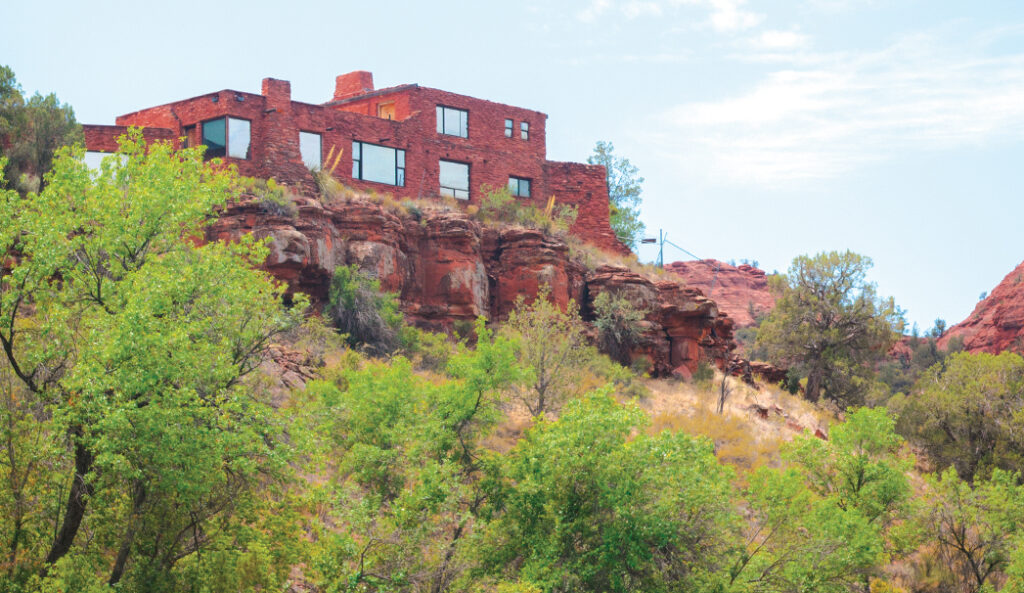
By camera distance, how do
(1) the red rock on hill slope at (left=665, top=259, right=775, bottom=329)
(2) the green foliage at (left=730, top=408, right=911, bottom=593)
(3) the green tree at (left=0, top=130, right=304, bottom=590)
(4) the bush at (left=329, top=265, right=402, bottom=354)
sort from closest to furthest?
1. (3) the green tree at (left=0, top=130, right=304, bottom=590)
2. (2) the green foliage at (left=730, top=408, right=911, bottom=593)
3. (4) the bush at (left=329, top=265, right=402, bottom=354)
4. (1) the red rock on hill slope at (left=665, top=259, right=775, bottom=329)

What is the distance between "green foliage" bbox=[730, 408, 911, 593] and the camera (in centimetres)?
2402

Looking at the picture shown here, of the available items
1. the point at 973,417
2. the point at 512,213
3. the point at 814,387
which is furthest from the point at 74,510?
the point at 814,387

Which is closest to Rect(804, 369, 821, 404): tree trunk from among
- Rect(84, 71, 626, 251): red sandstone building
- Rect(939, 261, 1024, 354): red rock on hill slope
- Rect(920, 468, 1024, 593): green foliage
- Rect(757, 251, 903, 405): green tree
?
Rect(757, 251, 903, 405): green tree

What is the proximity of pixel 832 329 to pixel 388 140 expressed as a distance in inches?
785

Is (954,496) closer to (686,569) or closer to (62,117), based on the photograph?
(686,569)

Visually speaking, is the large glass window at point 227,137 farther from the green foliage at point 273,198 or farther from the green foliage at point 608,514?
the green foliage at point 608,514

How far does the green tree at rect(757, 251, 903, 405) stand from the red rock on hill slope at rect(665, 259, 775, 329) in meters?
42.3

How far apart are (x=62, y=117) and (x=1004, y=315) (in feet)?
206

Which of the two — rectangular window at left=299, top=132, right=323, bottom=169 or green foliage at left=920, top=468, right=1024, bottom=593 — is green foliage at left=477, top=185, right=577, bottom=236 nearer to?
rectangular window at left=299, top=132, right=323, bottom=169

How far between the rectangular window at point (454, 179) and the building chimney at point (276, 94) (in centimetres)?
675

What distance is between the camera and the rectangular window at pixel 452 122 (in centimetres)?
4441

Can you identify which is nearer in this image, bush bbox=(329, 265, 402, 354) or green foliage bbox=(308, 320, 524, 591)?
green foliage bbox=(308, 320, 524, 591)

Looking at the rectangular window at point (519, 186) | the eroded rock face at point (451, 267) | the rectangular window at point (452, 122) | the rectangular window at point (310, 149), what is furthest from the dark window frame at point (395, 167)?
the rectangular window at point (519, 186)

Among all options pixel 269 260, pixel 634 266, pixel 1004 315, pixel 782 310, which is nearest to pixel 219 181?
pixel 269 260
